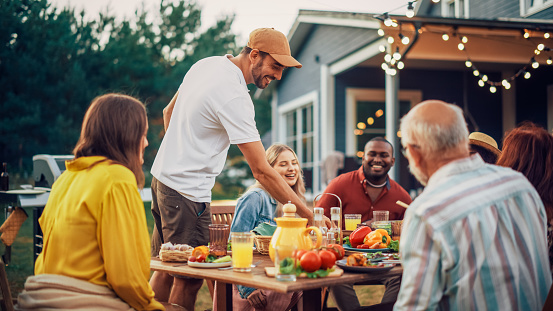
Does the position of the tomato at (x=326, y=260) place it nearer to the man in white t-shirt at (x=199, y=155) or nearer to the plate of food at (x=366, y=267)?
the plate of food at (x=366, y=267)

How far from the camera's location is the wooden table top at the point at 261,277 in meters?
2.22

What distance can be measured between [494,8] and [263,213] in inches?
354

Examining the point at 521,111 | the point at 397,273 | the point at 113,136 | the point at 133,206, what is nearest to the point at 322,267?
the point at 397,273

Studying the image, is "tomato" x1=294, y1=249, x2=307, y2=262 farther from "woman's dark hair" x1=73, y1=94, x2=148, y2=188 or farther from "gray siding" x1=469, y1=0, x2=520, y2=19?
"gray siding" x1=469, y1=0, x2=520, y2=19

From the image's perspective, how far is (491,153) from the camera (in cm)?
400

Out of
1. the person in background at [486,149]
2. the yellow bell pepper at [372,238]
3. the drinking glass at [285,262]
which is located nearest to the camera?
the drinking glass at [285,262]

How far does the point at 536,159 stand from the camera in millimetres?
2703

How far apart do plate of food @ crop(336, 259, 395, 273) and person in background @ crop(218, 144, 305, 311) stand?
91 centimetres

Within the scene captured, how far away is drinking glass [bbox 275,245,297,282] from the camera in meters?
2.29

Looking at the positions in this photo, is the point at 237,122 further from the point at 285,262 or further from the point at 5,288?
the point at 5,288

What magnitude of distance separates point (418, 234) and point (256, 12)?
51.1 ft

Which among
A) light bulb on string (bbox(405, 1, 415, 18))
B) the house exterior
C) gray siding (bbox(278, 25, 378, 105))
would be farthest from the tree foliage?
light bulb on string (bbox(405, 1, 415, 18))

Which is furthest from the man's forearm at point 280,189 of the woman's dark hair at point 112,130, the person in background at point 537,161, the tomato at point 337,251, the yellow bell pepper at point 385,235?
the person in background at point 537,161

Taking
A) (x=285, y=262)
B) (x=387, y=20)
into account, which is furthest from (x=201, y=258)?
(x=387, y=20)
